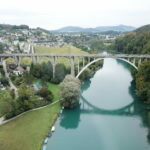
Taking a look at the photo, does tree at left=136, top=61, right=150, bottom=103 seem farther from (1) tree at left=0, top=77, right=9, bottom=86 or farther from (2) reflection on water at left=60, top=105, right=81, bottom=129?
(1) tree at left=0, top=77, right=9, bottom=86

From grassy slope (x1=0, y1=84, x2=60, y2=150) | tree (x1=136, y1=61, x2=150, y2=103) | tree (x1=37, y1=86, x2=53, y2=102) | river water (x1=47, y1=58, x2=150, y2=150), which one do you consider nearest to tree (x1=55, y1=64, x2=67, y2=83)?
river water (x1=47, y1=58, x2=150, y2=150)

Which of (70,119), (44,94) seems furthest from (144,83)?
(44,94)

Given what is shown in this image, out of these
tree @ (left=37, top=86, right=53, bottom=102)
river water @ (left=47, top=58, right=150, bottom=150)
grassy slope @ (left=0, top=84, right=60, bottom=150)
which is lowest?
river water @ (left=47, top=58, right=150, bottom=150)

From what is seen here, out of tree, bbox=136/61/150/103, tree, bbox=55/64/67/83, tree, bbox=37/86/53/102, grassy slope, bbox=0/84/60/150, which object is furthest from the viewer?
tree, bbox=55/64/67/83

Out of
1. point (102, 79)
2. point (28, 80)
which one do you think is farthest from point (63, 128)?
point (102, 79)

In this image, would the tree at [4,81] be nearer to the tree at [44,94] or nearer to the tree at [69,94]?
the tree at [44,94]

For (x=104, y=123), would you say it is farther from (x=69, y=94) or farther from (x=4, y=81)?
(x=4, y=81)
